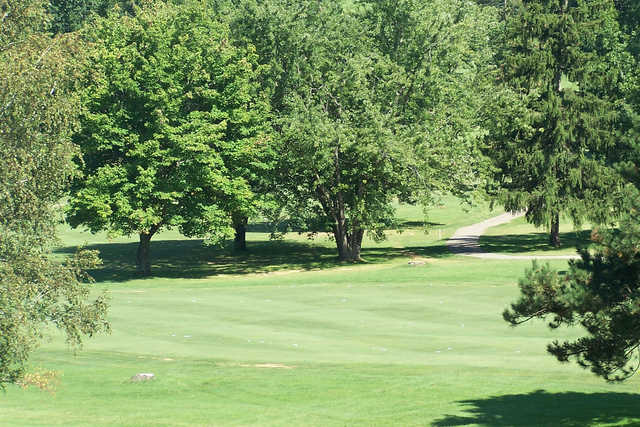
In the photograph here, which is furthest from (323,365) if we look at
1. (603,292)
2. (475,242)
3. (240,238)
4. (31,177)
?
A: (475,242)

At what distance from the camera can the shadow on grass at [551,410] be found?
60.7 ft

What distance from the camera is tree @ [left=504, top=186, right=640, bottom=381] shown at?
48.5 ft

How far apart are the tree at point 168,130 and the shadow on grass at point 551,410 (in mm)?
30929

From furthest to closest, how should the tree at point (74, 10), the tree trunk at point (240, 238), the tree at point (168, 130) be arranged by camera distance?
the tree at point (74, 10) → the tree trunk at point (240, 238) → the tree at point (168, 130)

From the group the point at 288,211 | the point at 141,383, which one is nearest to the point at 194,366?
the point at 141,383

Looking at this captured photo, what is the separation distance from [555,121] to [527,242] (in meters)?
9.89

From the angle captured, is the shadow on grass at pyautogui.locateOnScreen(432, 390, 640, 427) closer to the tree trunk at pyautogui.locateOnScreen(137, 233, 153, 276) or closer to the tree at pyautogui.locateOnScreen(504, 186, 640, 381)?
the tree at pyautogui.locateOnScreen(504, 186, 640, 381)

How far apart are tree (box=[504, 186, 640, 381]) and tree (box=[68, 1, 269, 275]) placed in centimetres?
3408

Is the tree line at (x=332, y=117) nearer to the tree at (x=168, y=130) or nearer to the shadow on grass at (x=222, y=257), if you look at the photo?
the tree at (x=168, y=130)

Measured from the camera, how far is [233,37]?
56.3 meters

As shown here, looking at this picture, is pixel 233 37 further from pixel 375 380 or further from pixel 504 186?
pixel 375 380

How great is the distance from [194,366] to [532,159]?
38.4 m

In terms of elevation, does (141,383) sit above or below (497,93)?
below

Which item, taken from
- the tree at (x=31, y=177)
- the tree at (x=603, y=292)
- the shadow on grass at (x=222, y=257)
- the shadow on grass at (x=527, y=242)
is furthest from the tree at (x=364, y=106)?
the tree at (x=603, y=292)
